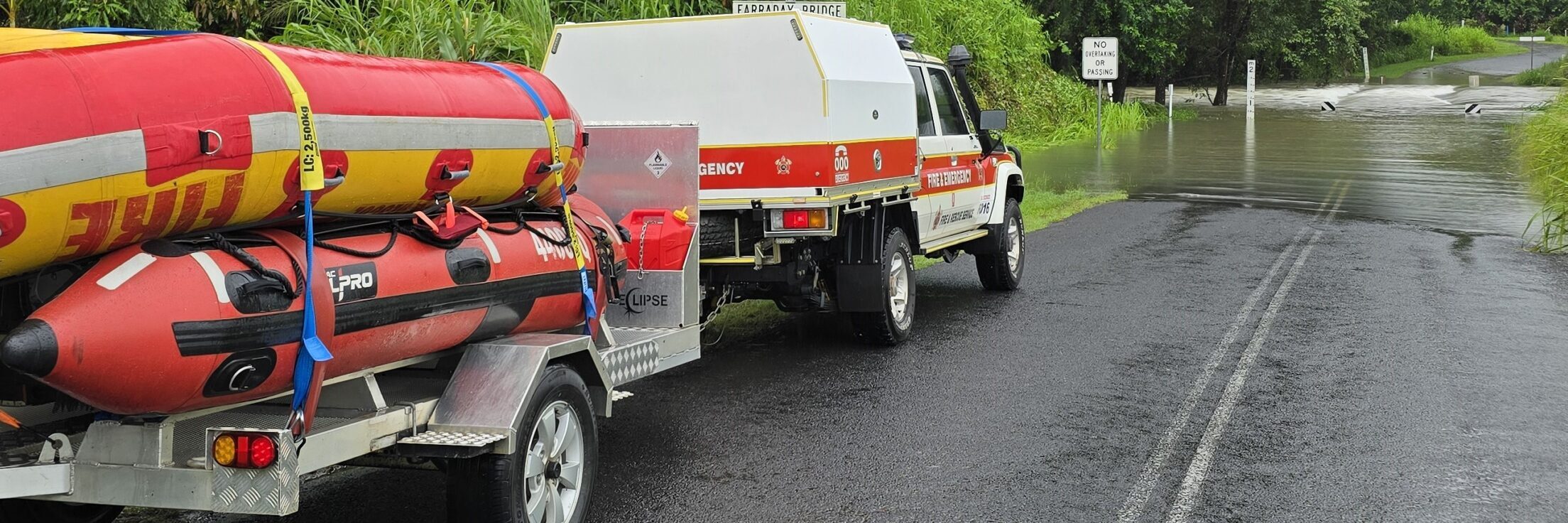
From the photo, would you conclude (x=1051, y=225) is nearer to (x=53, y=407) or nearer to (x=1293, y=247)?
(x=1293, y=247)

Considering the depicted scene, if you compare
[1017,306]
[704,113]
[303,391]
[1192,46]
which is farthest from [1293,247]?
[1192,46]

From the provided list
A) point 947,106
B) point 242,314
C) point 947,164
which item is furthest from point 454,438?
point 947,106

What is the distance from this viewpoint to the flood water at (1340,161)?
20141 mm

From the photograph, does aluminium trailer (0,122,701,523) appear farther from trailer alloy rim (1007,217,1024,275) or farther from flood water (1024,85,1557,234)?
flood water (1024,85,1557,234)

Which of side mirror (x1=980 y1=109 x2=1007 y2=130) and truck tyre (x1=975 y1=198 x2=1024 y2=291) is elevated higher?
side mirror (x1=980 y1=109 x2=1007 y2=130)

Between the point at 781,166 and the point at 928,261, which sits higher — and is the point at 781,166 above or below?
above

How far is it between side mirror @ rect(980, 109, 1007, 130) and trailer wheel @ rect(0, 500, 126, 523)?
756 centimetres

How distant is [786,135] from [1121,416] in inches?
102

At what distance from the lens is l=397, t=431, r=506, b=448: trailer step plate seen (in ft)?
15.1

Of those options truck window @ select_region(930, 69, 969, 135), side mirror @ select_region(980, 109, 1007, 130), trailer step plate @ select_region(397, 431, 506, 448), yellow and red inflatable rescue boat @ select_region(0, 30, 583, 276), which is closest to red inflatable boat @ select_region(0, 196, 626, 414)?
yellow and red inflatable rescue boat @ select_region(0, 30, 583, 276)

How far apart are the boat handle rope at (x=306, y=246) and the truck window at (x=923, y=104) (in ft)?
21.6

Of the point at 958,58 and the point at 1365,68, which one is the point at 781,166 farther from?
the point at 1365,68

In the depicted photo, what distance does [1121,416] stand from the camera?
749 cm

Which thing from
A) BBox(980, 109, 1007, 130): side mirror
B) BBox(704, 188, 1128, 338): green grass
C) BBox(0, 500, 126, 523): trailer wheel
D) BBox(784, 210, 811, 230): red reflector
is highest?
BBox(980, 109, 1007, 130): side mirror
